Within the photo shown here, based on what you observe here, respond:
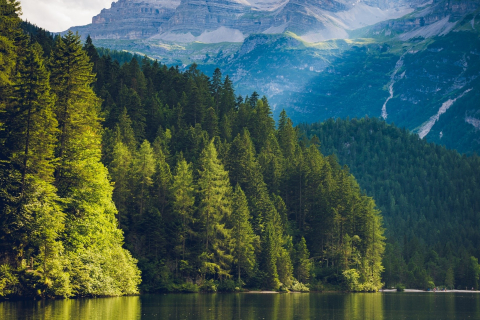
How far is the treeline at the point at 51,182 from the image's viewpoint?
6225 cm

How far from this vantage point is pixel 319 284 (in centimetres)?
11769

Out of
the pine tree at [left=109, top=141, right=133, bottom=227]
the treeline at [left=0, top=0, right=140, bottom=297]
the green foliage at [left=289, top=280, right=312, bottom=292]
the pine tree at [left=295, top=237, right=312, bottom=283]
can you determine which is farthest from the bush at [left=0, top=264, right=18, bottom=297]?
the pine tree at [left=295, top=237, right=312, bottom=283]

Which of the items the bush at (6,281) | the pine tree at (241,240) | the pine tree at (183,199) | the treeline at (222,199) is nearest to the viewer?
the bush at (6,281)

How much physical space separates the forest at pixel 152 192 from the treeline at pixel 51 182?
0.52 ft

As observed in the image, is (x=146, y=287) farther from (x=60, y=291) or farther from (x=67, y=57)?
(x=67, y=57)

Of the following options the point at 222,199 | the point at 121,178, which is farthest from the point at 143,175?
the point at 222,199

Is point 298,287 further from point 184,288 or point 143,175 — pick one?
point 143,175

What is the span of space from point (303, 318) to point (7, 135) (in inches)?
1517

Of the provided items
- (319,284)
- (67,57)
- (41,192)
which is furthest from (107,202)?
(319,284)

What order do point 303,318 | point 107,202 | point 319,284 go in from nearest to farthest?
1. point 303,318
2. point 107,202
3. point 319,284

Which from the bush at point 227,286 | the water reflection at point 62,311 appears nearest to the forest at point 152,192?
the bush at point 227,286

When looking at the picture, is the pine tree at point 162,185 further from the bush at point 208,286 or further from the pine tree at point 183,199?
the bush at point 208,286

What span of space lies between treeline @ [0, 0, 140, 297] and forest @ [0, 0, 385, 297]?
16 cm

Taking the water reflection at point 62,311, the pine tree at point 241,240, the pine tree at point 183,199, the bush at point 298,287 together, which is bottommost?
the bush at point 298,287
